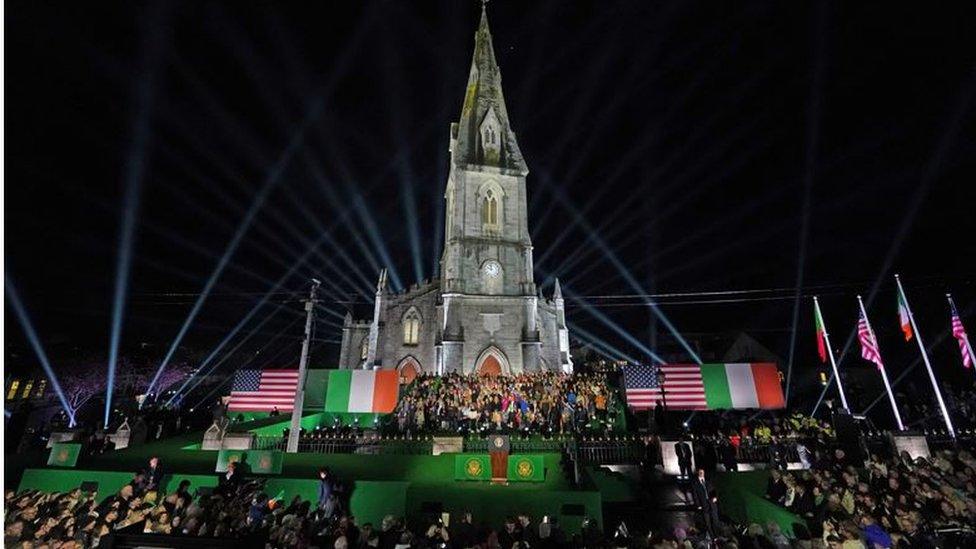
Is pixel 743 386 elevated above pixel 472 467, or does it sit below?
above

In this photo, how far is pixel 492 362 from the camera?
32312mm

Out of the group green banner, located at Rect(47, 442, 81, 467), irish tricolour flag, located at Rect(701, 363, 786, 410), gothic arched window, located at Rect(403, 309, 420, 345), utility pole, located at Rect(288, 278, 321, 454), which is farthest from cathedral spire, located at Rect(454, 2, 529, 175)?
green banner, located at Rect(47, 442, 81, 467)

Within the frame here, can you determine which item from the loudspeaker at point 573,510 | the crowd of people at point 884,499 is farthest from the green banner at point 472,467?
the crowd of people at point 884,499

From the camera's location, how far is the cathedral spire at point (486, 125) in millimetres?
38469

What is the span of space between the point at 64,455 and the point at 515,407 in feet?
51.1

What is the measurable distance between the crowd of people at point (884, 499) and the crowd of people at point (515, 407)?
7.67 metres

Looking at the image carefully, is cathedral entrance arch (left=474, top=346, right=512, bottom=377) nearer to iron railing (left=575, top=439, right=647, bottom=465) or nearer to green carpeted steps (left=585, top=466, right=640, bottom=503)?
iron railing (left=575, top=439, right=647, bottom=465)

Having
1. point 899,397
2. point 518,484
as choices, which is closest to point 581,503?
point 518,484

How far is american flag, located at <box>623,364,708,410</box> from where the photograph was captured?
1777cm

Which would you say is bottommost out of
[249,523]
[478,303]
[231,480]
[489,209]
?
[249,523]

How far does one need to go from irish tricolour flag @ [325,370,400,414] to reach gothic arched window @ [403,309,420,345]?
46.0 feet

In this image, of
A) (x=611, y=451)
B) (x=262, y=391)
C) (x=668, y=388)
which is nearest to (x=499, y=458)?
(x=611, y=451)

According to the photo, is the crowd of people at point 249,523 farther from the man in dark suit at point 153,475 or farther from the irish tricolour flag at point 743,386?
the irish tricolour flag at point 743,386

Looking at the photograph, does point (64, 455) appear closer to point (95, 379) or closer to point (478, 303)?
point (478, 303)
